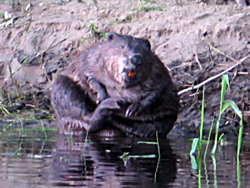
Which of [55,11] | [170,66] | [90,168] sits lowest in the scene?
[90,168]

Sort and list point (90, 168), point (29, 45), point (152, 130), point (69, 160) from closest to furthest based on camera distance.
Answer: point (90, 168) → point (69, 160) → point (152, 130) → point (29, 45)

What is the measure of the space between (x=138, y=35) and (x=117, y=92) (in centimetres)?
274

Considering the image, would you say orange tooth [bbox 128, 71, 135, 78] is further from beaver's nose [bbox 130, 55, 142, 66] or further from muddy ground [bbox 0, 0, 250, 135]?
muddy ground [bbox 0, 0, 250, 135]

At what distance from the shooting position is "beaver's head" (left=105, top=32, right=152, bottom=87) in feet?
21.9

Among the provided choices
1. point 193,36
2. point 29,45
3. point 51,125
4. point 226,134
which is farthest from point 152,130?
point 29,45

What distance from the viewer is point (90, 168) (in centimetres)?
483

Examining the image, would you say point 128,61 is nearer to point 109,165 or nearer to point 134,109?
point 134,109

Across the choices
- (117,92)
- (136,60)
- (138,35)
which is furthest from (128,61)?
(138,35)

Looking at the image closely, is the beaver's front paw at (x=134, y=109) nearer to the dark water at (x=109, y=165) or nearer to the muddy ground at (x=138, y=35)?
the dark water at (x=109, y=165)

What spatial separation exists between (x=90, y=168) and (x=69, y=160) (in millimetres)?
368

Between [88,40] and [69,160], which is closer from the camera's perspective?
[69,160]

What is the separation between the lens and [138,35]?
954 centimetres

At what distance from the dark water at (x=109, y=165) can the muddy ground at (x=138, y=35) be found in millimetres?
1890

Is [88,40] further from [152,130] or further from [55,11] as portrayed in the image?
[152,130]
